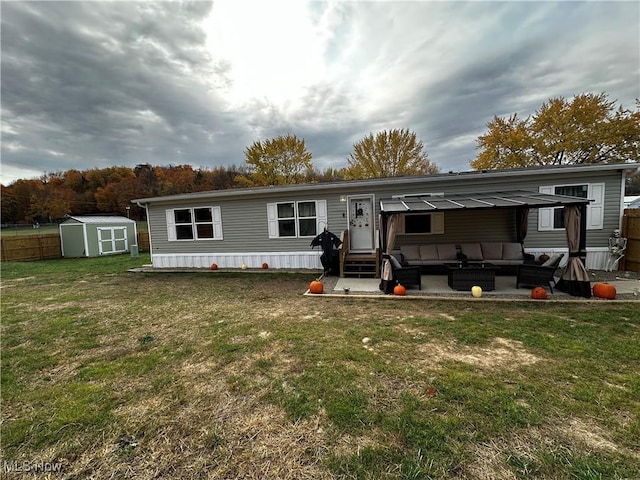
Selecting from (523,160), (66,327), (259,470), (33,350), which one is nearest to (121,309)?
(66,327)

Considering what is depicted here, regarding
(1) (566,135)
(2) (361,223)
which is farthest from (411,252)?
(1) (566,135)

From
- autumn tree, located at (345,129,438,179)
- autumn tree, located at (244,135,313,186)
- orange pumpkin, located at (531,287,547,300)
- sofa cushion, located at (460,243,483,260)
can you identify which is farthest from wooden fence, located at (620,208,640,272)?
autumn tree, located at (244,135,313,186)

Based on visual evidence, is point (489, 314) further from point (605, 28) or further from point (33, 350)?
point (605, 28)

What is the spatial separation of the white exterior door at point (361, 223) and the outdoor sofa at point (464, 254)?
4.45ft

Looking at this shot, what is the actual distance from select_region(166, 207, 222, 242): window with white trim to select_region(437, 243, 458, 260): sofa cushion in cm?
814

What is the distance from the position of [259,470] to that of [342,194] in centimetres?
807

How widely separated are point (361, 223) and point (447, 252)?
2.90 metres

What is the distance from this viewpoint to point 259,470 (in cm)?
187

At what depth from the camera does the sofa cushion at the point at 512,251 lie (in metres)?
7.74

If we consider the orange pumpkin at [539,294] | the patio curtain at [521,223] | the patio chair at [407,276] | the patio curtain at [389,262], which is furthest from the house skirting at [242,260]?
the patio curtain at [521,223]

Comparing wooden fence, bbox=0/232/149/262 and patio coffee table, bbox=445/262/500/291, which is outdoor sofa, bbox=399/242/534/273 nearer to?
patio coffee table, bbox=445/262/500/291

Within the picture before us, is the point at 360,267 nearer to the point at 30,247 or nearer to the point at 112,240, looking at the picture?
the point at 112,240

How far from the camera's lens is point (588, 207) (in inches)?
308

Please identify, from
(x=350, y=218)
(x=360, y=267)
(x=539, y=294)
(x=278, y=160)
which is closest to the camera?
(x=539, y=294)
